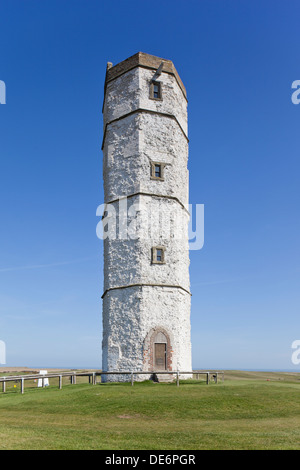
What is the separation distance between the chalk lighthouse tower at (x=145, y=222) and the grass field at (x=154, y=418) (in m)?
4.41

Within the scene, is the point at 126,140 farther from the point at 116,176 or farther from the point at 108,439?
the point at 108,439

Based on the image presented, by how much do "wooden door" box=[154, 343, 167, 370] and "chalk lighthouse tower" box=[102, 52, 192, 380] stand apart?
0.20 feet

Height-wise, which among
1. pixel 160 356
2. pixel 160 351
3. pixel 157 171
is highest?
pixel 157 171

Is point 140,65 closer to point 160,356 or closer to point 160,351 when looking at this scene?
point 160,351

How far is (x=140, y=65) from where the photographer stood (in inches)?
1193

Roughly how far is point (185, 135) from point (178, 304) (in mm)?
13149

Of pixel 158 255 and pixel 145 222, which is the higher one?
pixel 145 222

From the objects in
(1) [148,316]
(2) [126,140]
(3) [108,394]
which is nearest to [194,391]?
(3) [108,394]

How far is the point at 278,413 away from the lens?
1678cm

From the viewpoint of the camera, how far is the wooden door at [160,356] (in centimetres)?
2681

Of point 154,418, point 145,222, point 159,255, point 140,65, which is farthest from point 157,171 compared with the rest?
point 154,418

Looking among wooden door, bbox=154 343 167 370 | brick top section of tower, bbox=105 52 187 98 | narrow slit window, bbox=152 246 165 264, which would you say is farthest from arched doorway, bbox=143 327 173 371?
brick top section of tower, bbox=105 52 187 98

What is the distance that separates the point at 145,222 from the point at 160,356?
8591mm

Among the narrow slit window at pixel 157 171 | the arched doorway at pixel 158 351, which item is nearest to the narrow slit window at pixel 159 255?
the arched doorway at pixel 158 351
